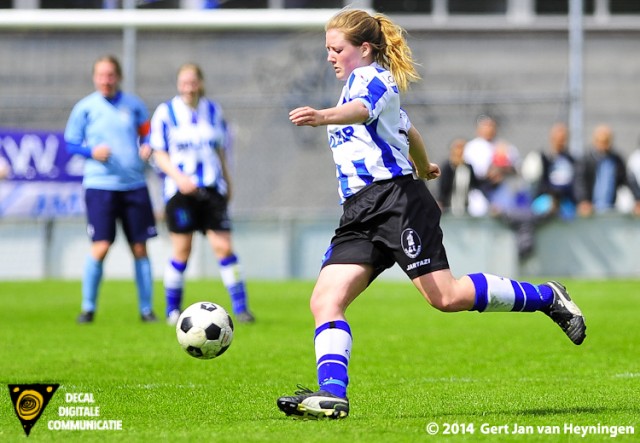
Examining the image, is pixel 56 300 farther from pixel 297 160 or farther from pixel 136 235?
pixel 297 160

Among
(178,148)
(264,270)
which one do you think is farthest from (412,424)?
(264,270)

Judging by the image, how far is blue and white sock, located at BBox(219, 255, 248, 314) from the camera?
11.1m

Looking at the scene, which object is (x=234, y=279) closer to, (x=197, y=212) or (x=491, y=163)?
(x=197, y=212)

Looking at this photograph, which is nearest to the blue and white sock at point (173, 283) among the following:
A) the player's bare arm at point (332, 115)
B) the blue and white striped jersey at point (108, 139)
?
the blue and white striped jersey at point (108, 139)

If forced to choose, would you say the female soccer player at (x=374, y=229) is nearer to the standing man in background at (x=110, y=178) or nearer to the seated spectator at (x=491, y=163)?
the standing man in background at (x=110, y=178)

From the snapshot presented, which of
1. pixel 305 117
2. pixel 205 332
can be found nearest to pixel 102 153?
pixel 205 332

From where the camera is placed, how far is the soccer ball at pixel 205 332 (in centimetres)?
643

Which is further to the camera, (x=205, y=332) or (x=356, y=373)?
(x=356, y=373)

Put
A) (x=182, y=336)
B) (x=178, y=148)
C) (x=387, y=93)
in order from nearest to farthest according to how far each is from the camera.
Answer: (x=387, y=93) → (x=182, y=336) → (x=178, y=148)

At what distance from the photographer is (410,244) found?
5797 mm

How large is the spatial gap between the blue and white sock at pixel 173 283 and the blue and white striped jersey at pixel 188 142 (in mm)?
591

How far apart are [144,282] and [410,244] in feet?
19.2

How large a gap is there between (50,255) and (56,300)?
358 cm

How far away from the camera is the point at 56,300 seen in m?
13.9
